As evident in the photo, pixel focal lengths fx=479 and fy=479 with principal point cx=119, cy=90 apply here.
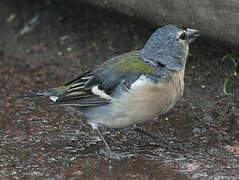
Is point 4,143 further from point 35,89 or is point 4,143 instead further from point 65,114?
point 35,89

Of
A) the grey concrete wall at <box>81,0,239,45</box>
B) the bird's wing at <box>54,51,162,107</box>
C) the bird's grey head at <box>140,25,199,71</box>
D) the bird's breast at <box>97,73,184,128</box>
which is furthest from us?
the grey concrete wall at <box>81,0,239,45</box>

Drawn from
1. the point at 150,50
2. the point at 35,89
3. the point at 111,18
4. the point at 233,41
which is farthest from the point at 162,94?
the point at 111,18

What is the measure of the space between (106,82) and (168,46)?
731 millimetres

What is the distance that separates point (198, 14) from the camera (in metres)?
5.30

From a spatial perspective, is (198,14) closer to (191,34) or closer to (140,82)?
(191,34)

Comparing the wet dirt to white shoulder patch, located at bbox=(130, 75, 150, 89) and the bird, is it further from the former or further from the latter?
white shoulder patch, located at bbox=(130, 75, 150, 89)

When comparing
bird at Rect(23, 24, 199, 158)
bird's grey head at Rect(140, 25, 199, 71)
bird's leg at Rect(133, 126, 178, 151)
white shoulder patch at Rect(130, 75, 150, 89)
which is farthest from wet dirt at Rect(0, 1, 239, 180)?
bird's grey head at Rect(140, 25, 199, 71)

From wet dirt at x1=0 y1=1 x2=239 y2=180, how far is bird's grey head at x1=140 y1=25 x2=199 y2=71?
2.81ft

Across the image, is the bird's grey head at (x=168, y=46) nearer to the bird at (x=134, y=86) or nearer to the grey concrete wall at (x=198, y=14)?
the bird at (x=134, y=86)

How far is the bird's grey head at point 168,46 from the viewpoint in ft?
15.5

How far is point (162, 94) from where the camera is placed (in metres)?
4.39

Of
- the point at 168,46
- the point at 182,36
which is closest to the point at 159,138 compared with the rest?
the point at 168,46

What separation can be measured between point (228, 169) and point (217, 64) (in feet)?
6.47

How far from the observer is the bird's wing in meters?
4.53
